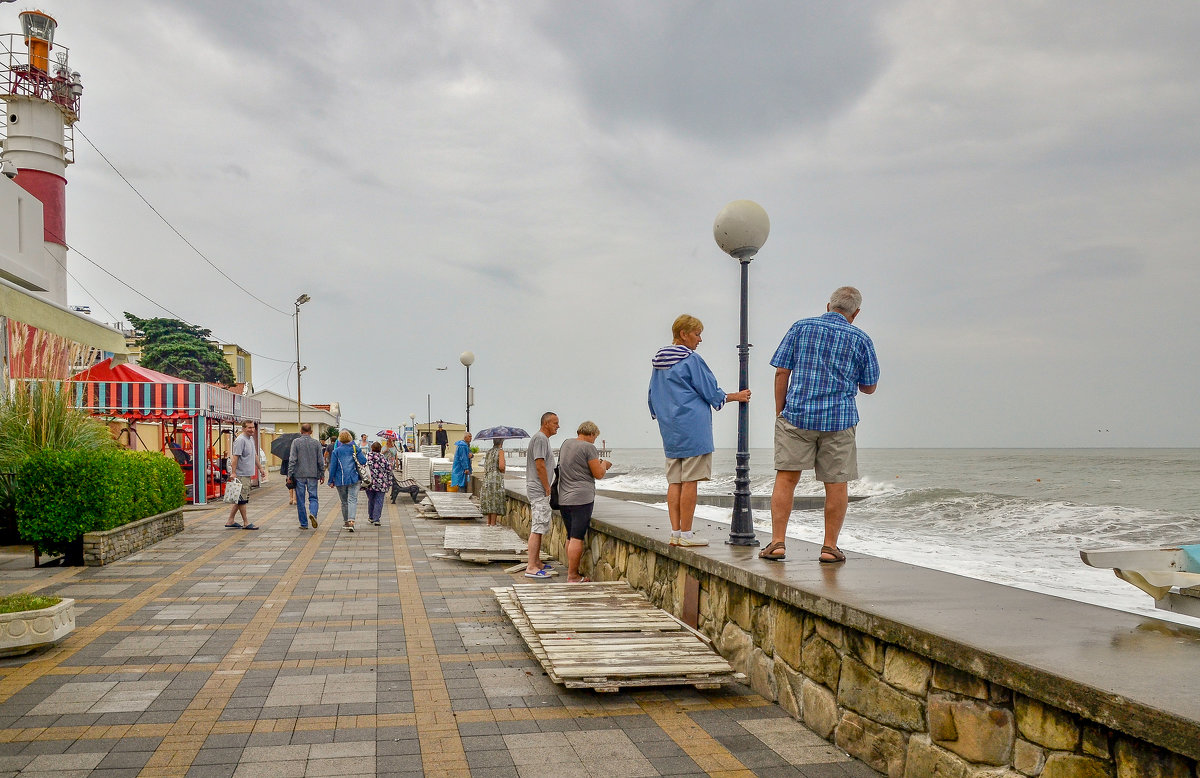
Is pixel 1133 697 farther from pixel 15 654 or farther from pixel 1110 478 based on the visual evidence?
pixel 1110 478

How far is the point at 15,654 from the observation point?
5.41m

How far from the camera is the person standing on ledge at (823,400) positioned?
4.93 metres

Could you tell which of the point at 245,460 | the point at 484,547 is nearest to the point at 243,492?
the point at 245,460

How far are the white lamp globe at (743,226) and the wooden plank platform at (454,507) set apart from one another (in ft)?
32.8

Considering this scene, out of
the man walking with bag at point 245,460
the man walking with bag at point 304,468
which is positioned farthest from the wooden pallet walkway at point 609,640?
the man walking with bag at point 245,460

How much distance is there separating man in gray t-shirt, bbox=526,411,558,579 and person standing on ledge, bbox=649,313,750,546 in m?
2.88

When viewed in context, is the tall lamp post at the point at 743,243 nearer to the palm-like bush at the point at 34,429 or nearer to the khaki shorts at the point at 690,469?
the khaki shorts at the point at 690,469

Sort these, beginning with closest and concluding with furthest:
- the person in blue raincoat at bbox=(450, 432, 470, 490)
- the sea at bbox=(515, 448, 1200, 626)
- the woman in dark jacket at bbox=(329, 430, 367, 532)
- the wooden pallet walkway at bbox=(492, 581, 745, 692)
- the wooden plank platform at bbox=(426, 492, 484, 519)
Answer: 1. the wooden pallet walkway at bbox=(492, 581, 745, 692)
2. the sea at bbox=(515, 448, 1200, 626)
3. the woman in dark jacket at bbox=(329, 430, 367, 532)
4. the wooden plank platform at bbox=(426, 492, 484, 519)
5. the person in blue raincoat at bbox=(450, 432, 470, 490)

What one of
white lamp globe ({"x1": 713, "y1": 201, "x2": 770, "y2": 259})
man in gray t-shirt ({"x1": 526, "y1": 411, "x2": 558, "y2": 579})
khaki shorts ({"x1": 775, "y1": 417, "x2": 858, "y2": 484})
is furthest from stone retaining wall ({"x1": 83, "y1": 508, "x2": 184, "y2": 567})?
khaki shorts ({"x1": 775, "y1": 417, "x2": 858, "y2": 484})

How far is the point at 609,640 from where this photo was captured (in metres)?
5.29

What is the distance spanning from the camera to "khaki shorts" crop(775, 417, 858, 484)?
494cm

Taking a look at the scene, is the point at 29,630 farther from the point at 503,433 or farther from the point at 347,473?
the point at 503,433

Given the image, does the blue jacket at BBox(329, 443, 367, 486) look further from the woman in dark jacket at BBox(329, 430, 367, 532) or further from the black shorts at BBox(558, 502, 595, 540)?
the black shorts at BBox(558, 502, 595, 540)

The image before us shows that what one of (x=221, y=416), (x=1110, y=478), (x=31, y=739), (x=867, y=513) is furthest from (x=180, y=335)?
(x=31, y=739)
